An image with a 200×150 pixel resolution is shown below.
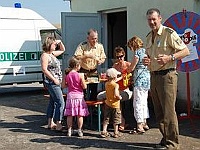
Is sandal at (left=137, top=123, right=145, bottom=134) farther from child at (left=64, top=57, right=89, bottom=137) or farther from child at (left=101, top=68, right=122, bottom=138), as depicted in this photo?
child at (left=64, top=57, right=89, bottom=137)

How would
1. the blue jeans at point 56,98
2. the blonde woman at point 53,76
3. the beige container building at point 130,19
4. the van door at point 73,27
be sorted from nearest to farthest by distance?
the blonde woman at point 53,76, the blue jeans at point 56,98, the beige container building at point 130,19, the van door at point 73,27

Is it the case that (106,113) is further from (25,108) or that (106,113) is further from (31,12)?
(31,12)

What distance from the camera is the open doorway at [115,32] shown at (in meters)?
12.5

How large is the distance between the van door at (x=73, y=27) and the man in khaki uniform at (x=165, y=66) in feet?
18.7

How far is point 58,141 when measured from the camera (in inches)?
258

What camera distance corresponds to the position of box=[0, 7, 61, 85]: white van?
12297 mm

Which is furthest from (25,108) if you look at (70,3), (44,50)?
(70,3)

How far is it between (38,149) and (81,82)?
55.7 inches

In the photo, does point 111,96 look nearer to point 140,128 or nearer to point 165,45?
point 140,128

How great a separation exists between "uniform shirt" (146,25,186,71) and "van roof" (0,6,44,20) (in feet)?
26.6

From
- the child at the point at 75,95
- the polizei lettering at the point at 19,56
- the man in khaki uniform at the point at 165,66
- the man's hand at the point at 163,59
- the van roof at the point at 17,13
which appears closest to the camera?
the man's hand at the point at 163,59

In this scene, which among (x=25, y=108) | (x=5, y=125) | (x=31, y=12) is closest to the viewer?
(x=5, y=125)

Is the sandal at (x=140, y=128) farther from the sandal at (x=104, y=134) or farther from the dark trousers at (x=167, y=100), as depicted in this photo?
the dark trousers at (x=167, y=100)

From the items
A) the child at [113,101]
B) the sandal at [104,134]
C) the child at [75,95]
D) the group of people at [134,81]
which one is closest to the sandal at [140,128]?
the group of people at [134,81]
